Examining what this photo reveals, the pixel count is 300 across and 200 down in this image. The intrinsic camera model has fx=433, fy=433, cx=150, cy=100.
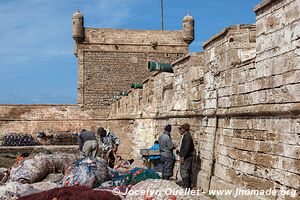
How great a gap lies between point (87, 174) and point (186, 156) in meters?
1.78

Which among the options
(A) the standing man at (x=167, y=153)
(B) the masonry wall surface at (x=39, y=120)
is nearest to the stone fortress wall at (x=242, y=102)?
(A) the standing man at (x=167, y=153)

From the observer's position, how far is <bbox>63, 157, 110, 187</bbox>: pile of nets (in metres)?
7.43

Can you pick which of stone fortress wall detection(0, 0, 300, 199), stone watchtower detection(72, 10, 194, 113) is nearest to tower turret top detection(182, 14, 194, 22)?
stone watchtower detection(72, 10, 194, 113)

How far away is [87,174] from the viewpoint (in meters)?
7.59

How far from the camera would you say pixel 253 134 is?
5676 millimetres

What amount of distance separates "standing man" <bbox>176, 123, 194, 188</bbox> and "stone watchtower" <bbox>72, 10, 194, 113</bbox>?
23.7 meters

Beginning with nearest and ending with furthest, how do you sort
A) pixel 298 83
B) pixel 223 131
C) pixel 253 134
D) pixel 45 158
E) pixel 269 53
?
1. pixel 298 83
2. pixel 269 53
3. pixel 253 134
4. pixel 223 131
5. pixel 45 158

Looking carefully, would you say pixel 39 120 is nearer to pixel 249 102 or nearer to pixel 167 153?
pixel 167 153

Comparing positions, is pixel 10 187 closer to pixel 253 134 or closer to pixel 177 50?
pixel 253 134

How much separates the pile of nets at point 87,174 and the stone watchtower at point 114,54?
76.0 feet

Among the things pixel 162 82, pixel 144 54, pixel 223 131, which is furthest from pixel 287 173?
pixel 144 54

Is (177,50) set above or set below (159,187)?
above

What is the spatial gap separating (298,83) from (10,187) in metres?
4.89

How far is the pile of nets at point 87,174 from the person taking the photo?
24.4 ft
